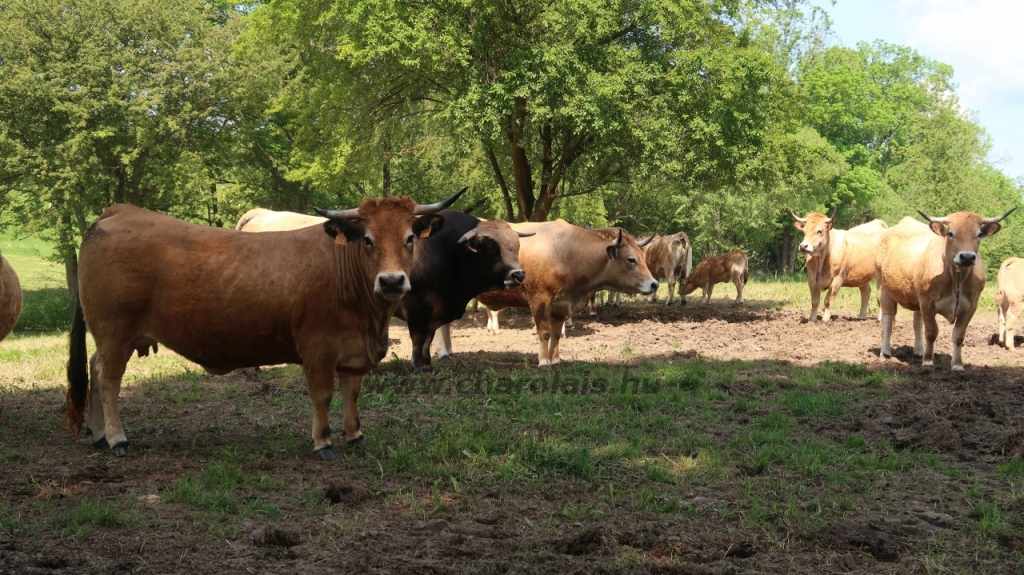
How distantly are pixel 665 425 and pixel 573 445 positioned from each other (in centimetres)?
136

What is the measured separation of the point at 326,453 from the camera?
679 cm

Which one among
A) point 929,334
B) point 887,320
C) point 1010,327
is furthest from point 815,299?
point 929,334

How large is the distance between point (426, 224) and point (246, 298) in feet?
5.46

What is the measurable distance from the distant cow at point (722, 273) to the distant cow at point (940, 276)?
1166 centimetres

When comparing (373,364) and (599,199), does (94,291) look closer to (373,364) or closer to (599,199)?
(373,364)

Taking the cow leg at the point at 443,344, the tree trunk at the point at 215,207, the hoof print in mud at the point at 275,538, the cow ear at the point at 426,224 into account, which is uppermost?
the tree trunk at the point at 215,207

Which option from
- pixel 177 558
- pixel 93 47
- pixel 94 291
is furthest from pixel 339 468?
pixel 93 47

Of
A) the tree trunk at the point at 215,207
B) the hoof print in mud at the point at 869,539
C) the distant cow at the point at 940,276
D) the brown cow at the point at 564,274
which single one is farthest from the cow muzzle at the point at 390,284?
the tree trunk at the point at 215,207

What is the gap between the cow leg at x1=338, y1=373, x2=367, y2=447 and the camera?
23.6 feet

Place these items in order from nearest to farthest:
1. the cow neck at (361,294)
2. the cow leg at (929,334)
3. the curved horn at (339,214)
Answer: the curved horn at (339,214)
the cow neck at (361,294)
the cow leg at (929,334)

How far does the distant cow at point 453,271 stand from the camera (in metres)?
10.9

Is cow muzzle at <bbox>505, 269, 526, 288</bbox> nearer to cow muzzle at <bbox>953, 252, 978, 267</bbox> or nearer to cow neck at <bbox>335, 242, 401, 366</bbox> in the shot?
cow neck at <bbox>335, 242, 401, 366</bbox>

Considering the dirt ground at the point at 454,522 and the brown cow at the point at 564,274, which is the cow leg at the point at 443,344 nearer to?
the brown cow at the point at 564,274

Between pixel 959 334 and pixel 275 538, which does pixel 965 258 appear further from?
pixel 275 538
